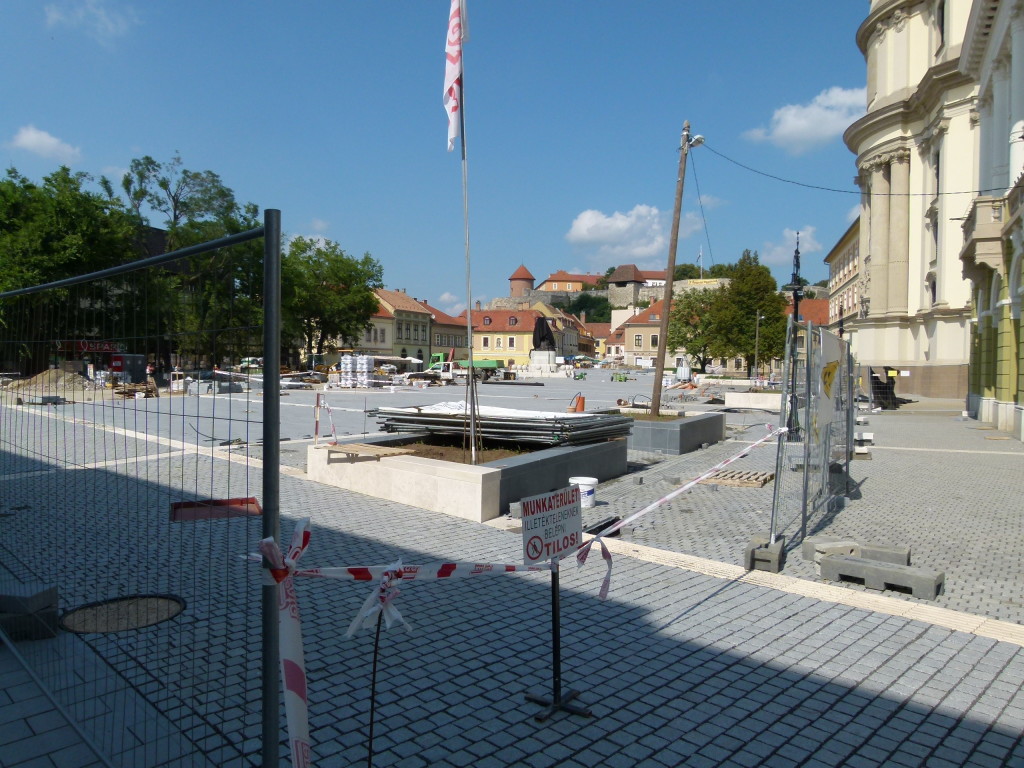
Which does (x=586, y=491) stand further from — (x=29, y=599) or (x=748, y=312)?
(x=748, y=312)

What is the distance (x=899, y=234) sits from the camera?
42.4 metres

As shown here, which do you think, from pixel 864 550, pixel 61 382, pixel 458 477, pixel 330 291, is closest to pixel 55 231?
pixel 330 291

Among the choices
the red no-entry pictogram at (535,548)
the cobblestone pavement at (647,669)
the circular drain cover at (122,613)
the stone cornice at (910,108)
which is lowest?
the cobblestone pavement at (647,669)

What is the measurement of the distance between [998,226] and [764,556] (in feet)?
68.6

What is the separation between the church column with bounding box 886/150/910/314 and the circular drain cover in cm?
4437

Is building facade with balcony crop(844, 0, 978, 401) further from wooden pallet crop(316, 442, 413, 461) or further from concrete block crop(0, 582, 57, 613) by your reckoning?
concrete block crop(0, 582, 57, 613)

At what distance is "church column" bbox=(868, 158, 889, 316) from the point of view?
142ft

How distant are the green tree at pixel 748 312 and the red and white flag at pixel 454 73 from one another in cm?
5511

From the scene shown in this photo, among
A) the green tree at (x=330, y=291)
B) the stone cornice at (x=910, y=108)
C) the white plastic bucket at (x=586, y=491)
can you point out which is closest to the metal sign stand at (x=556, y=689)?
the white plastic bucket at (x=586, y=491)

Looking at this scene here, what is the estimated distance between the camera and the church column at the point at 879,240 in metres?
43.3

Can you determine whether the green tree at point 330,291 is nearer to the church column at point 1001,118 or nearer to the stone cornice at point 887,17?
the stone cornice at point 887,17

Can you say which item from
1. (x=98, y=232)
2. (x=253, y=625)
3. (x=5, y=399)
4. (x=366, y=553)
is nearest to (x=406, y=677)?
(x=253, y=625)

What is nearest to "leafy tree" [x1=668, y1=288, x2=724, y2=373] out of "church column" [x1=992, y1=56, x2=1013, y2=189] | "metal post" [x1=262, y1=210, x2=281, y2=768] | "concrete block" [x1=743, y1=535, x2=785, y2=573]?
"church column" [x1=992, y1=56, x2=1013, y2=189]

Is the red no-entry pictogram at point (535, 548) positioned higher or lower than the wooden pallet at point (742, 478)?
higher
